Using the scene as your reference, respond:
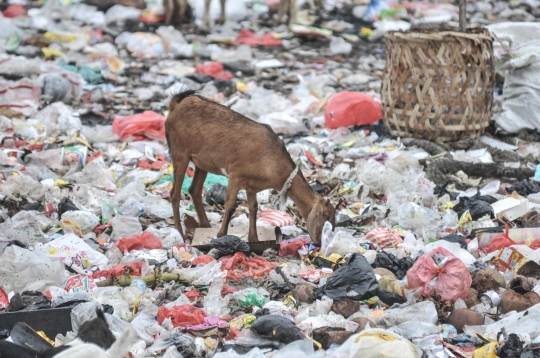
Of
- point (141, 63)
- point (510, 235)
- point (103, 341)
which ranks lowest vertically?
point (141, 63)

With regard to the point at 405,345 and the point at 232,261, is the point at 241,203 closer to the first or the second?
the point at 232,261

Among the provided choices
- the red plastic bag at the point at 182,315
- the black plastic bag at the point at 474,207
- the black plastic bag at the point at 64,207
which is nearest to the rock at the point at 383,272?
the red plastic bag at the point at 182,315

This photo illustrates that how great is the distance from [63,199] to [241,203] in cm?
150

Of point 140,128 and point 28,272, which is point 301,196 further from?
point 140,128

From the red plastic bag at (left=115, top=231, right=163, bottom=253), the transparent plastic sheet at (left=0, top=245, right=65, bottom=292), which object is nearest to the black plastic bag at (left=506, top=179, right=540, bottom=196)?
the red plastic bag at (left=115, top=231, right=163, bottom=253)

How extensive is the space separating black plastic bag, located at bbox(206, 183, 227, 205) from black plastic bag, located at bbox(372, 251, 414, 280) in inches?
78.1

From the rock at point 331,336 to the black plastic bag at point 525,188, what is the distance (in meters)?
3.20

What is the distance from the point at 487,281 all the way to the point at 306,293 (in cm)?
109

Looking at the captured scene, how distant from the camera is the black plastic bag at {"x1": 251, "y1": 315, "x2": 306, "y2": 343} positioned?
13.1 ft

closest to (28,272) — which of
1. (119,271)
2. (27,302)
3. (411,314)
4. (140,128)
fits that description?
(27,302)

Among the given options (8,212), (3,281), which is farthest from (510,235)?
(8,212)

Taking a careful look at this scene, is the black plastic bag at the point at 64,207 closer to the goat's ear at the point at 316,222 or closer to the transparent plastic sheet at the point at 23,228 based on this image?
the transparent plastic sheet at the point at 23,228

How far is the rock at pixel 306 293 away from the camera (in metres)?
4.61

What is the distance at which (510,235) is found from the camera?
5.49m
